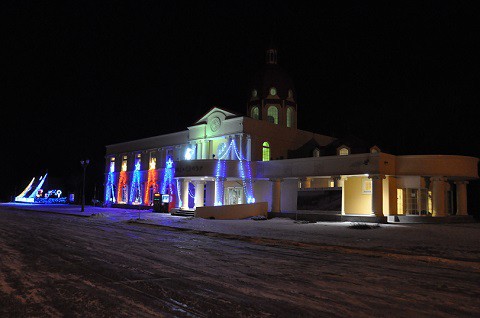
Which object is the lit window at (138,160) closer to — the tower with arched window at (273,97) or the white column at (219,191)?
the tower with arched window at (273,97)

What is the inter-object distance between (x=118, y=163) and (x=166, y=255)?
45.1 meters

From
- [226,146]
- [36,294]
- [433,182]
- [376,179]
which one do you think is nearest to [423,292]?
[36,294]

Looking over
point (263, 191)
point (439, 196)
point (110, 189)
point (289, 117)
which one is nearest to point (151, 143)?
point (110, 189)

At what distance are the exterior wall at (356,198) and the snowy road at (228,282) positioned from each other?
58.8ft

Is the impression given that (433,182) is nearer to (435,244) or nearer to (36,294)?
(435,244)

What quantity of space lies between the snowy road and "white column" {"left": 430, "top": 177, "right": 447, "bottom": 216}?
59.6ft

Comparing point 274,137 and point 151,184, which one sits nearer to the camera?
point 274,137

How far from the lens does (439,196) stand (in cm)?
2950

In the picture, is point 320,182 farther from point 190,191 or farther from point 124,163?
point 124,163

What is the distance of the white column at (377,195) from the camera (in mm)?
28359

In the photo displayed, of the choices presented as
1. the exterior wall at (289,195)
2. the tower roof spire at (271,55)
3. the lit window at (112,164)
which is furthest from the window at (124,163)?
the exterior wall at (289,195)

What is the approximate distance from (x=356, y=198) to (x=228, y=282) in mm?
25175

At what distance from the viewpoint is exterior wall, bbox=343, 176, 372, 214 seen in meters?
31.0

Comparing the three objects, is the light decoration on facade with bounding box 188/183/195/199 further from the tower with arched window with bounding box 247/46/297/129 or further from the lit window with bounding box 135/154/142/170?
the lit window with bounding box 135/154/142/170
